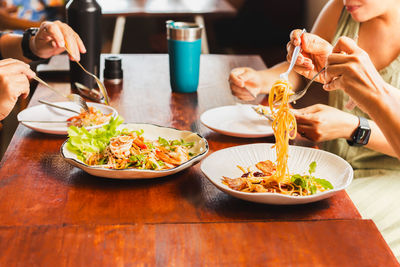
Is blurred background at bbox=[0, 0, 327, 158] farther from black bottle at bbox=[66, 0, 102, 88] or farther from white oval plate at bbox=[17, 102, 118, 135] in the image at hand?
white oval plate at bbox=[17, 102, 118, 135]

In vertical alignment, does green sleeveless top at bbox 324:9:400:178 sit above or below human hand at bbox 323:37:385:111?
below

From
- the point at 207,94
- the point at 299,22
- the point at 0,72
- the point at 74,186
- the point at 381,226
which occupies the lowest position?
the point at 299,22

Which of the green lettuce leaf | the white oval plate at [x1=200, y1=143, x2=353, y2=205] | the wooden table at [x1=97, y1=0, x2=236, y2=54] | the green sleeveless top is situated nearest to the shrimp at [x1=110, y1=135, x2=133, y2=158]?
the green lettuce leaf

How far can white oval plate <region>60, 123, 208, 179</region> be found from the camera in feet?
4.00

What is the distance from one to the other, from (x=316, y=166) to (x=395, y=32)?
0.86 meters

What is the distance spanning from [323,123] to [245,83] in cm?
49

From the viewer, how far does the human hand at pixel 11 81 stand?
1.42m

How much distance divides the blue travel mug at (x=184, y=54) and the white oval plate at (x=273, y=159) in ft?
2.39

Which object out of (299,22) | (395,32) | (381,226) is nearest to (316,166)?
(381,226)

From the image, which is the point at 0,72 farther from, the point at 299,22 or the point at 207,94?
the point at 299,22

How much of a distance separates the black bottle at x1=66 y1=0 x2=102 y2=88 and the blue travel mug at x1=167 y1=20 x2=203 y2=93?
30cm

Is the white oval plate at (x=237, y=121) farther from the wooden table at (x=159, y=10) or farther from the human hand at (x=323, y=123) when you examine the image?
the wooden table at (x=159, y=10)

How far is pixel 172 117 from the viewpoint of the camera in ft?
5.93

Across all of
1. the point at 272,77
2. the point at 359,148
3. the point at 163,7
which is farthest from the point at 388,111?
the point at 163,7
